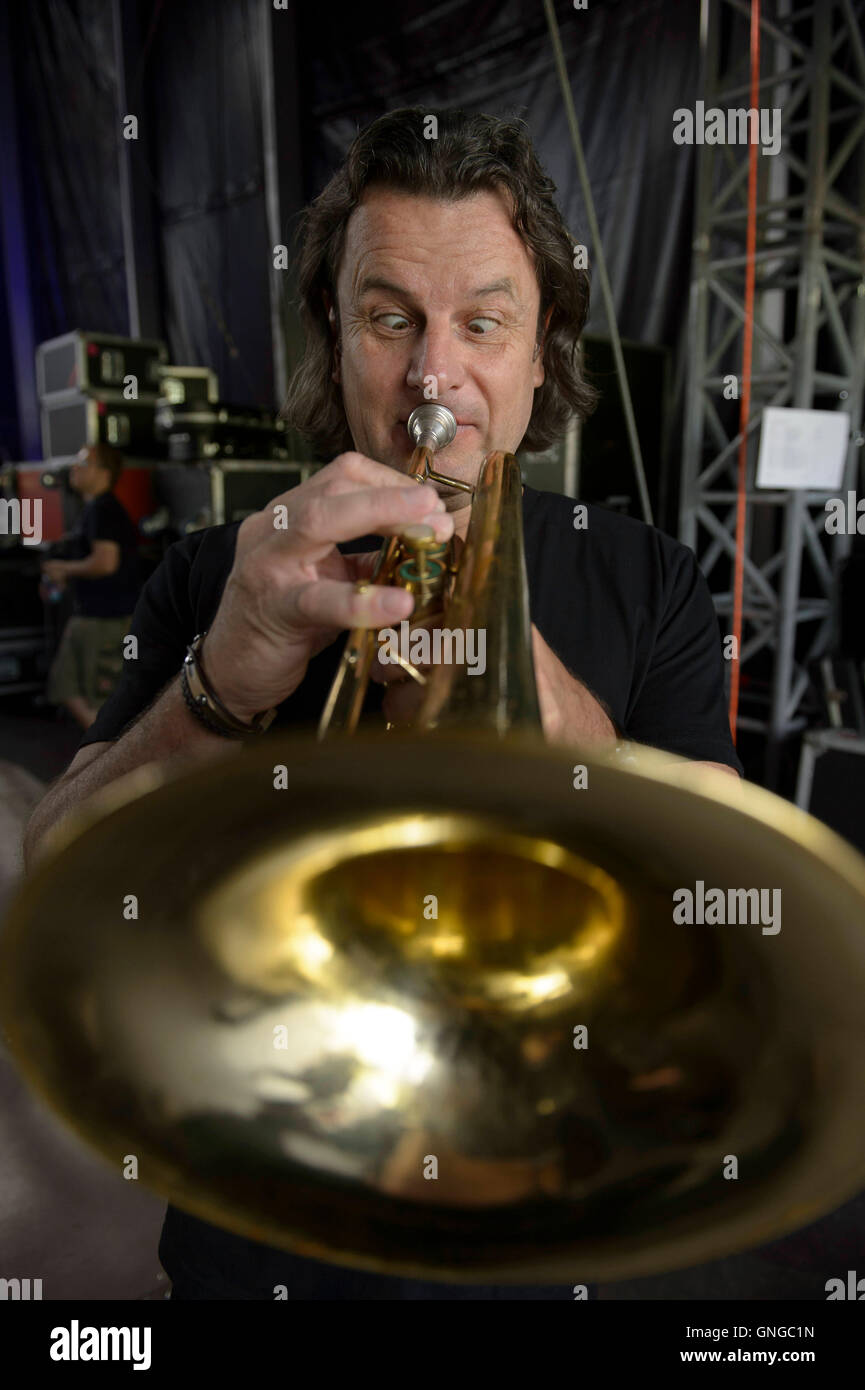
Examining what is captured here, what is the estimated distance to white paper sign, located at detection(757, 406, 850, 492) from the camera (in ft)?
12.2

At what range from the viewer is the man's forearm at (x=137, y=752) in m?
1.00

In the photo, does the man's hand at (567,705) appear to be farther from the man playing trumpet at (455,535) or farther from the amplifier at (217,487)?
the amplifier at (217,487)

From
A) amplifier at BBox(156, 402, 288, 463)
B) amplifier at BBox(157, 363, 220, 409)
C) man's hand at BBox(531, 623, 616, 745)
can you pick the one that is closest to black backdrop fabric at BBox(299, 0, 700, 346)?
amplifier at BBox(156, 402, 288, 463)

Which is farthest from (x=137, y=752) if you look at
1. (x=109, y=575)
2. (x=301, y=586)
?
(x=109, y=575)

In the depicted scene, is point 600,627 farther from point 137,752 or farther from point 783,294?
point 783,294

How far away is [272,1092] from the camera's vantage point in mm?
753

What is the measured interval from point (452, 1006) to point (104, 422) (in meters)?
6.95

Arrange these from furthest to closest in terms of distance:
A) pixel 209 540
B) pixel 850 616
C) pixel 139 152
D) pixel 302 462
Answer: pixel 139 152
pixel 302 462
pixel 850 616
pixel 209 540

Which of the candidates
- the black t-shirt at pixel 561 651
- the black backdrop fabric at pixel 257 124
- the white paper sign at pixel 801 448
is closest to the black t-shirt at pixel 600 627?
the black t-shirt at pixel 561 651

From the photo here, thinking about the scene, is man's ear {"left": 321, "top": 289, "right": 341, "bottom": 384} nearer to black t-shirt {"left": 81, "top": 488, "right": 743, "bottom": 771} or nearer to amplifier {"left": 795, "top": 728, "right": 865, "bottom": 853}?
black t-shirt {"left": 81, "top": 488, "right": 743, "bottom": 771}

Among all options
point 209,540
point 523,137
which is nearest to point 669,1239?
point 209,540

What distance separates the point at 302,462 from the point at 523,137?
5235mm

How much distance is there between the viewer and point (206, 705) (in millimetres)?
972
